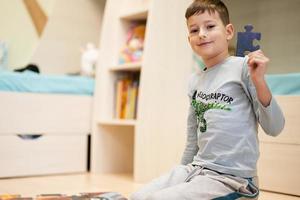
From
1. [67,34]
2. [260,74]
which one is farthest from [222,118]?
[67,34]

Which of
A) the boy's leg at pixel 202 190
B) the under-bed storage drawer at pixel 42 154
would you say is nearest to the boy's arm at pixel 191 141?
the boy's leg at pixel 202 190

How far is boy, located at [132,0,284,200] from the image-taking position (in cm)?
96

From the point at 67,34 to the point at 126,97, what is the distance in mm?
725

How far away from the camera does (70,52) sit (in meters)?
2.52

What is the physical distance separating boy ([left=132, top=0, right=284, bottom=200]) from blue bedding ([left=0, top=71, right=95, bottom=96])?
1.03 metres

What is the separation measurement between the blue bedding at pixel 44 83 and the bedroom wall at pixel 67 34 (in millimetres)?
454

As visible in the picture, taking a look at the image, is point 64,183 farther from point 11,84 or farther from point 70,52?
point 70,52

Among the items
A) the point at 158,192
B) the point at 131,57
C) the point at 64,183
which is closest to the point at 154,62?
the point at 131,57

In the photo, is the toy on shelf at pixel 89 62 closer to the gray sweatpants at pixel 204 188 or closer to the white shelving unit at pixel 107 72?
the white shelving unit at pixel 107 72

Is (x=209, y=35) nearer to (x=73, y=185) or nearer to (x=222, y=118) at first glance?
(x=222, y=118)

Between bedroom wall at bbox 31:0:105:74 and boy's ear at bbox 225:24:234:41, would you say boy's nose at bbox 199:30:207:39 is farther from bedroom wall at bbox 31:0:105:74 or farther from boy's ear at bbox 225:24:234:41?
bedroom wall at bbox 31:0:105:74

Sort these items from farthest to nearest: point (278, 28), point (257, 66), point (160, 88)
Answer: point (160, 88) → point (278, 28) → point (257, 66)

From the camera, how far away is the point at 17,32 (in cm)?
243

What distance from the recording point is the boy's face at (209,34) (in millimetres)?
1046
